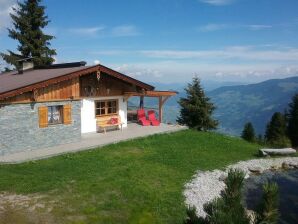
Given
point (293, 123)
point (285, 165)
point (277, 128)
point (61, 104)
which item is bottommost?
point (277, 128)

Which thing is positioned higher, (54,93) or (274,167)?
(54,93)

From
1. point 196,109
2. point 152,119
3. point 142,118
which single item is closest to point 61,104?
point 142,118

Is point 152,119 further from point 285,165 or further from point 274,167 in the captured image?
point 285,165

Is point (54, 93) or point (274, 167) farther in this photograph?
point (274, 167)

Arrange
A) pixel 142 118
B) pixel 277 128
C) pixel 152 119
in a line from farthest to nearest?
pixel 277 128
pixel 152 119
pixel 142 118

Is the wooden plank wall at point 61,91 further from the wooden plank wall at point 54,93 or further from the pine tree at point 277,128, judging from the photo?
the pine tree at point 277,128

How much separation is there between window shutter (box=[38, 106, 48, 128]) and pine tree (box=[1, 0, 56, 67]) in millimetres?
20622

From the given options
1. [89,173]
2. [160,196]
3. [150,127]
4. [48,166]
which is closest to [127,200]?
[160,196]

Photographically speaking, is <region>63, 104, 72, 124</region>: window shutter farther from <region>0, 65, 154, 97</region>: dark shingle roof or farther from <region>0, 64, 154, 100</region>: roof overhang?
<region>0, 65, 154, 97</region>: dark shingle roof

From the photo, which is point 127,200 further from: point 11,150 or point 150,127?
point 150,127

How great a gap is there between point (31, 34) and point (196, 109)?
20442mm

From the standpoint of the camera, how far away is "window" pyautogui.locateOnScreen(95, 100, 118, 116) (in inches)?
886

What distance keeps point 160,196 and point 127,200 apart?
4.23ft

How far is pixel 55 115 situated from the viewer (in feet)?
63.2
